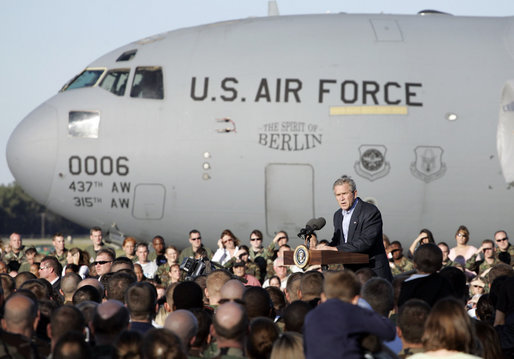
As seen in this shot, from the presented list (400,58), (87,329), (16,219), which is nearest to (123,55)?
(400,58)

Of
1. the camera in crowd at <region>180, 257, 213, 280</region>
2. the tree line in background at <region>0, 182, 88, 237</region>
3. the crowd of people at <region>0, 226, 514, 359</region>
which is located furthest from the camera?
the tree line in background at <region>0, 182, 88, 237</region>

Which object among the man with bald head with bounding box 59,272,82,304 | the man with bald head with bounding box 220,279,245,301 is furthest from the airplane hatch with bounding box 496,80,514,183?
the man with bald head with bounding box 59,272,82,304

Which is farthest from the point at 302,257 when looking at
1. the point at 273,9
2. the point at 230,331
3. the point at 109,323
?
the point at 273,9

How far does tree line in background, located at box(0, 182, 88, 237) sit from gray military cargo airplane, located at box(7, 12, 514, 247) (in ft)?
250

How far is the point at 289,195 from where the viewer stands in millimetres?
17797

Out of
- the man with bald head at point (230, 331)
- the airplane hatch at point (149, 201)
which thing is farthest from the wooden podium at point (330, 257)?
the airplane hatch at point (149, 201)

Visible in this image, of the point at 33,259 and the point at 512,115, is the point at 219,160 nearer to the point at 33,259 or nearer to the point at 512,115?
the point at 33,259

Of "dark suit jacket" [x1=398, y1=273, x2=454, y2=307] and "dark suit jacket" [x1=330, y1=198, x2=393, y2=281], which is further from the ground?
"dark suit jacket" [x1=330, y1=198, x2=393, y2=281]

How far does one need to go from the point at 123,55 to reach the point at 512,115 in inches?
357

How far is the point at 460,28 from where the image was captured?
18750mm

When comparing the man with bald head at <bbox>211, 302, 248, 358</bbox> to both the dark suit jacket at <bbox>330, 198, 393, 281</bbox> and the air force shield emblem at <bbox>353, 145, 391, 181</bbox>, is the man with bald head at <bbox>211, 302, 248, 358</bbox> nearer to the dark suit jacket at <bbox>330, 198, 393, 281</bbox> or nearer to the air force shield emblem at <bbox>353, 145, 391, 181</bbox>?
the dark suit jacket at <bbox>330, 198, 393, 281</bbox>

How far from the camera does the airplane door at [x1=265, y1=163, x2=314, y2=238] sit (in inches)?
696

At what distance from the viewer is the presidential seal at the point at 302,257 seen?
8.14 metres

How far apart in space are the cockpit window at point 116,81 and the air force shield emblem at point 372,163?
5.43m
